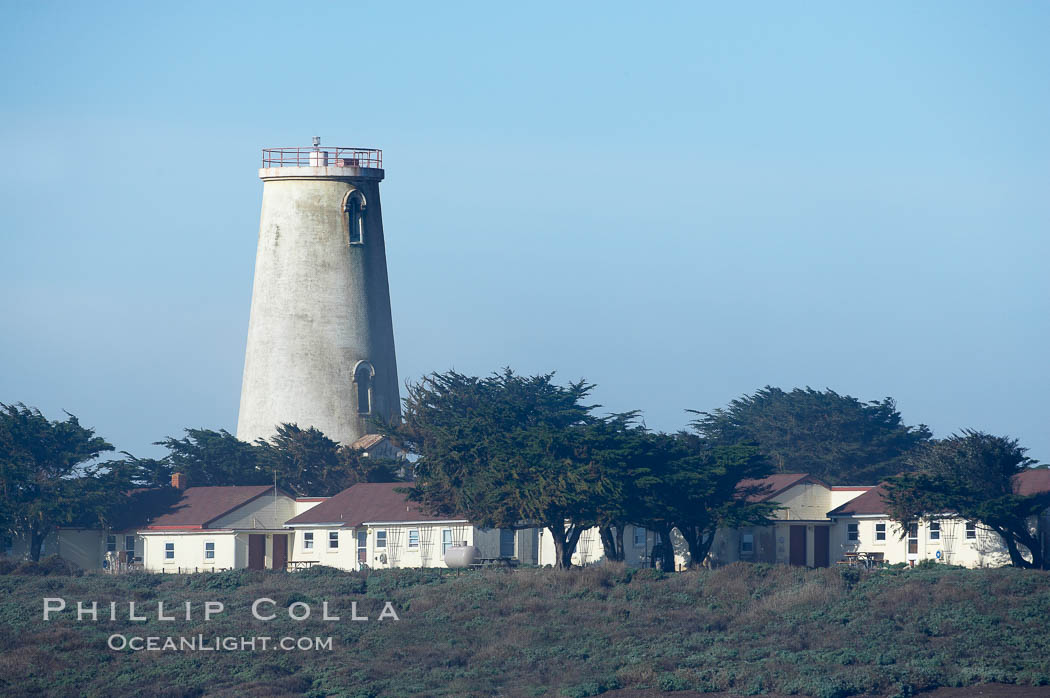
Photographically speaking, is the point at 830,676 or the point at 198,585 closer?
the point at 830,676

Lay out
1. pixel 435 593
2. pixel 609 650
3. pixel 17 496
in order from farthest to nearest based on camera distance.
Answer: pixel 17 496 < pixel 435 593 < pixel 609 650

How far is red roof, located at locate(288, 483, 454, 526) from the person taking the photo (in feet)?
212

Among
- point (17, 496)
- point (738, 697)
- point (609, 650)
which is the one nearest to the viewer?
point (738, 697)

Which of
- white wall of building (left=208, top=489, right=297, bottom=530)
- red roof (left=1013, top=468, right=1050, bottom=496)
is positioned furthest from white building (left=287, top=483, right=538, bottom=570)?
red roof (left=1013, top=468, right=1050, bottom=496)

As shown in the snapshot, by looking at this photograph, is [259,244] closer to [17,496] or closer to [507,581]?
[17,496]

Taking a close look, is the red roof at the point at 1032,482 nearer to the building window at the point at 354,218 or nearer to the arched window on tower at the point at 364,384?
the arched window on tower at the point at 364,384

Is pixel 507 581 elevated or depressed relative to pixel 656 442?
depressed

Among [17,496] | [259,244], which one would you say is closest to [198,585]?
[17,496]

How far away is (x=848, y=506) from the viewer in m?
65.1

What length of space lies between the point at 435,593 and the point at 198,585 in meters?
9.08

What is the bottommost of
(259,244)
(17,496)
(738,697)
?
(738,697)

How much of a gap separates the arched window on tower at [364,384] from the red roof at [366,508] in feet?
14.8

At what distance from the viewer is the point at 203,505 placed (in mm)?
69625

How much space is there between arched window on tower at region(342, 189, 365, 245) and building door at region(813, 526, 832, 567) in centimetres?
2245
